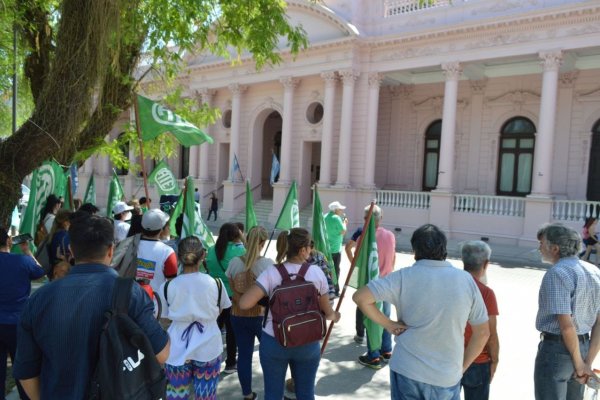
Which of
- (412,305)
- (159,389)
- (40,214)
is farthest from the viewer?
(40,214)

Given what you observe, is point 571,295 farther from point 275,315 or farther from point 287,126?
point 287,126

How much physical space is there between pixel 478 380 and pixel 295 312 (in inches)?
49.9

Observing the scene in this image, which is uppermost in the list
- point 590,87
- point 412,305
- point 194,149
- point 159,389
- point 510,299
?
point 590,87

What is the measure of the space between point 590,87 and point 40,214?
17.6m

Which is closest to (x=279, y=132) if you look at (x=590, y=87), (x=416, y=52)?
(x=416, y=52)

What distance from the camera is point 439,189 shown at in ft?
57.1

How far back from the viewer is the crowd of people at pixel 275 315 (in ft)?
6.71

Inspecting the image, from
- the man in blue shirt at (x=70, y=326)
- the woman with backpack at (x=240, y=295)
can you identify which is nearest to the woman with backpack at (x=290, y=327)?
the woman with backpack at (x=240, y=295)

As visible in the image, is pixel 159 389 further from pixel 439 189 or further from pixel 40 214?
pixel 439 189

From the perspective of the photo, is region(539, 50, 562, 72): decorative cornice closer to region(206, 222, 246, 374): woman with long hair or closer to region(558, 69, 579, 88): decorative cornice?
region(558, 69, 579, 88): decorative cornice

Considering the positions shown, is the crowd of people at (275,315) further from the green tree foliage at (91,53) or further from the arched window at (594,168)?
the arched window at (594,168)

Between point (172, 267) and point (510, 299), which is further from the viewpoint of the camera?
point (510, 299)

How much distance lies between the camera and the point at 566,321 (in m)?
2.88

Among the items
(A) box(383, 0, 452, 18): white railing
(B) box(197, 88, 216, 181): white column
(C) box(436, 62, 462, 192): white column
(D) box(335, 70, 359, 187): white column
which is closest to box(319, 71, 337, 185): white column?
(D) box(335, 70, 359, 187): white column
